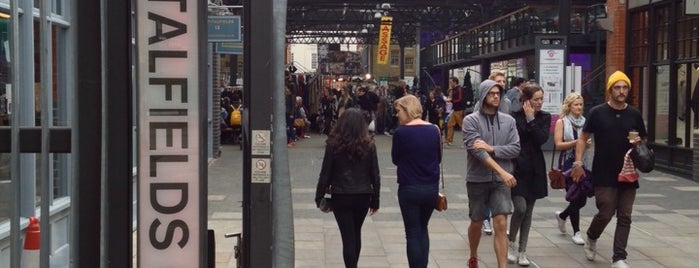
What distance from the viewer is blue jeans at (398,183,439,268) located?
6445 mm

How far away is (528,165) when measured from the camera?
737 cm

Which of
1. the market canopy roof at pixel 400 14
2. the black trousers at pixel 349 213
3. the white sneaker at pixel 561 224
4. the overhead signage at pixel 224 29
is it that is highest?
the market canopy roof at pixel 400 14

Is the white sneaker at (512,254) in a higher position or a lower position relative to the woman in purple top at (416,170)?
lower

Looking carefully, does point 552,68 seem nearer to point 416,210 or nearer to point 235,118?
point 235,118

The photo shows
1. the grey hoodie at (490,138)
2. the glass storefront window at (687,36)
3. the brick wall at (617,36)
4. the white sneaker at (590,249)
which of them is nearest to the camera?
the grey hoodie at (490,138)

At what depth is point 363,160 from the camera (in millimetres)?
6555

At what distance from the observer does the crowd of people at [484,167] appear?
21.3 ft

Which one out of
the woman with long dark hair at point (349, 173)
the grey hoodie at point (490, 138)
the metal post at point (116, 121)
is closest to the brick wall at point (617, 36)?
the grey hoodie at point (490, 138)

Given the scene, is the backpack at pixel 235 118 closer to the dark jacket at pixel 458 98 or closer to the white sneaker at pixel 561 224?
the dark jacket at pixel 458 98

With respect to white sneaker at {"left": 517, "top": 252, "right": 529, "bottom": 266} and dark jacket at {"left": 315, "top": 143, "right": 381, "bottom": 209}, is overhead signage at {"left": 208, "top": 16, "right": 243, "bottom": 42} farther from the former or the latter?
white sneaker at {"left": 517, "top": 252, "right": 529, "bottom": 266}

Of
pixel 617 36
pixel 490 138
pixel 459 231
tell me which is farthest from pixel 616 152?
pixel 617 36

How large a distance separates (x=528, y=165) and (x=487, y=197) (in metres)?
0.79

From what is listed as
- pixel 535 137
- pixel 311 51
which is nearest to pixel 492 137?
pixel 535 137

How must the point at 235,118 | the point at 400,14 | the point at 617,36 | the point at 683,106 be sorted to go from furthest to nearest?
the point at 400,14 < the point at 235,118 < the point at 617,36 < the point at 683,106
